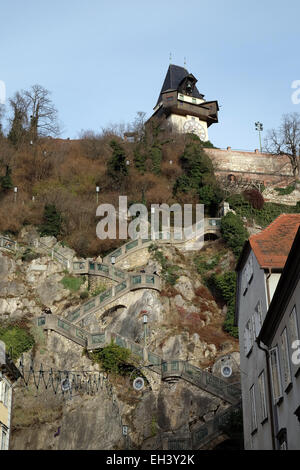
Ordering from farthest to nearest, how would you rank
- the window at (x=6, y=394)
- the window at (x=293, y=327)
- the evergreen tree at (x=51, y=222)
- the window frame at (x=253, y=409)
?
the evergreen tree at (x=51, y=222) < the window at (x=6, y=394) < the window frame at (x=253, y=409) < the window at (x=293, y=327)

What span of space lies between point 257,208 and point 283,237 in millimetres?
35711

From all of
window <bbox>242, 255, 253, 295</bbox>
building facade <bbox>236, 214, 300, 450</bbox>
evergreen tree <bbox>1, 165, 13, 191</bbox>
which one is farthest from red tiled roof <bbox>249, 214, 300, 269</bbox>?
evergreen tree <bbox>1, 165, 13, 191</bbox>

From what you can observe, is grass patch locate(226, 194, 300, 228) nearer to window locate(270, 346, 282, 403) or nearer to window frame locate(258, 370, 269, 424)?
window frame locate(258, 370, 269, 424)

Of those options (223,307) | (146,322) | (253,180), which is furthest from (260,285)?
(253,180)

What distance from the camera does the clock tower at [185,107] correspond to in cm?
7781

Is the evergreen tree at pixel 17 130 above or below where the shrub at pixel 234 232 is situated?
above

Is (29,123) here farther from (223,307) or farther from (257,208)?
(223,307)

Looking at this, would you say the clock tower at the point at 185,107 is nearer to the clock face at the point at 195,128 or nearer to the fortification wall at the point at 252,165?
the clock face at the point at 195,128

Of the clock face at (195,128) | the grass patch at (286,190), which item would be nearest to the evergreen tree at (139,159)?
the clock face at (195,128)

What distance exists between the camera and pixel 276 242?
2652cm

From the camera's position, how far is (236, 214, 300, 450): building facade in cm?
2227

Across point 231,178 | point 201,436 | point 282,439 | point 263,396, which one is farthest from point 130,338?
point 231,178

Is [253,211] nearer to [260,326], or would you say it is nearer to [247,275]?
[247,275]

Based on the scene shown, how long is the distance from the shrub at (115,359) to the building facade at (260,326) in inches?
403
